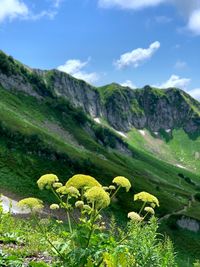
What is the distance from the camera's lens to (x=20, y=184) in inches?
3812

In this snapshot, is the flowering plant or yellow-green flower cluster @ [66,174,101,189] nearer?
the flowering plant

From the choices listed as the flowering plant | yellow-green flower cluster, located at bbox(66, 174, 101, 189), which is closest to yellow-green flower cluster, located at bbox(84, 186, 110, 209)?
the flowering plant

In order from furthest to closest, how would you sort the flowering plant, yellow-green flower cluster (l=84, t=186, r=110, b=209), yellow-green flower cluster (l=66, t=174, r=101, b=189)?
yellow-green flower cluster (l=66, t=174, r=101, b=189) → the flowering plant → yellow-green flower cluster (l=84, t=186, r=110, b=209)

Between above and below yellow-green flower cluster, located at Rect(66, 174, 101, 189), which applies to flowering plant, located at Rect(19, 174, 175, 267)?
below

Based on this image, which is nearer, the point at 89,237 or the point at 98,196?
the point at 98,196

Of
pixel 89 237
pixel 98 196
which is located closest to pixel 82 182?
→ pixel 98 196

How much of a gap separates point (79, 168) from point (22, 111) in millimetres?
60747

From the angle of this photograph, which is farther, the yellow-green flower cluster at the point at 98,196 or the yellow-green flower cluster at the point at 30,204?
the yellow-green flower cluster at the point at 30,204

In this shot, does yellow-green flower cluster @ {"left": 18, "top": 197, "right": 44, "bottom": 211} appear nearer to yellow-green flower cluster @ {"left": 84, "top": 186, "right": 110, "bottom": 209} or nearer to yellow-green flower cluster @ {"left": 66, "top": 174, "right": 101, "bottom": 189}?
yellow-green flower cluster @ {"left": 66, "top": 174, "right": 101, "bottom": 189}

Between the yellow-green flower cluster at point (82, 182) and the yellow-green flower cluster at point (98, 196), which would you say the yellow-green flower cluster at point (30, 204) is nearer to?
the yellow-green flower cluster at point (82, 182)

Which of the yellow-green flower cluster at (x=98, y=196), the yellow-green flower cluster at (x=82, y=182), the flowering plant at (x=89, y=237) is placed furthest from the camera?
the yellow-green flower cluster at (x=82, y=182)

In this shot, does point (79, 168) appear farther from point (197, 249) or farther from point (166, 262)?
point (166, 262)

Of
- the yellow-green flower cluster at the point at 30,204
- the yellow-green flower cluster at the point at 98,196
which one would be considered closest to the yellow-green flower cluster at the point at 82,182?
the yellow-green flower cluster at the point at 98,196

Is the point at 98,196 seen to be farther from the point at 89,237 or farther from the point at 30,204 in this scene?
the point at 30,204
